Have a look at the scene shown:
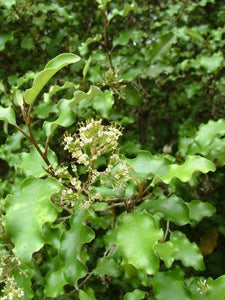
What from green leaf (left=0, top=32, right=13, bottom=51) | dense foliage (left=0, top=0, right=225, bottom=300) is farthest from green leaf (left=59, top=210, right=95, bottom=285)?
green leaf (left=0, top=32, right=13, bottom=51)

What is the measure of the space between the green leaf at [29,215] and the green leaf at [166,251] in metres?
0.50

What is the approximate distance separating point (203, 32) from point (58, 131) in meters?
1.23

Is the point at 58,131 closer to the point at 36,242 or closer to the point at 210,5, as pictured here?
the point at 36,242

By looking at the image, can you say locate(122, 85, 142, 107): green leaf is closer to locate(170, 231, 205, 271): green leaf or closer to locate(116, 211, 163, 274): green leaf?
locate(170, 231, 205, 271): green leaf

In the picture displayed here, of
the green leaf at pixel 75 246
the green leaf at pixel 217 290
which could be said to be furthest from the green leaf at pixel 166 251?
the green leaf at pixel 75 246

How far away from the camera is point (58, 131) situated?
2115 millimetres

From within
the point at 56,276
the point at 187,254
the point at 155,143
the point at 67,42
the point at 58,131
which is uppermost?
Result: the point at 67,42

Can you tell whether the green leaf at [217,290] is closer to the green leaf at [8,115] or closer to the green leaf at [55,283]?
the green leaf at [55,283]

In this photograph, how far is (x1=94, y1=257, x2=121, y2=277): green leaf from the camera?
1659mm

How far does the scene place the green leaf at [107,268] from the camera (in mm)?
1659

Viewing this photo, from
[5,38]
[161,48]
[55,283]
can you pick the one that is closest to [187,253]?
[55,283]

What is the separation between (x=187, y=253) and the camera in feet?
5.36

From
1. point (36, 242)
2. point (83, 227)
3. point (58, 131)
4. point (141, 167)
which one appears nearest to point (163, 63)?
point (58, 131)

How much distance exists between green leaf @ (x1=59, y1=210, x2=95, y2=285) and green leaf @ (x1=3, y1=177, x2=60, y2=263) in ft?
0.69
